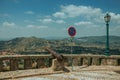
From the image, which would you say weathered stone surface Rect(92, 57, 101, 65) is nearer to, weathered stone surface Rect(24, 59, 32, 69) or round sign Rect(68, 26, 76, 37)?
round sign Rect(68, 26, 76, 37)

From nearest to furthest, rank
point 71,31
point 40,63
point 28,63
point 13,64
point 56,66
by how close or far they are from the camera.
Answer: point 71,31
point 56,66
point 13,64
point 28,63
point 40,63

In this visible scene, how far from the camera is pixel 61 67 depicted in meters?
14.1

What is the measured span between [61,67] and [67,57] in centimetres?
241

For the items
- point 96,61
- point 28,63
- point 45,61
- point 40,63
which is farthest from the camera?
point 96,61

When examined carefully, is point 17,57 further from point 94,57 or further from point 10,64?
point 94,57

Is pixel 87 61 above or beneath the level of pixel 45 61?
beneath

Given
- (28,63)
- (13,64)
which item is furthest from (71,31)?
(13,64)

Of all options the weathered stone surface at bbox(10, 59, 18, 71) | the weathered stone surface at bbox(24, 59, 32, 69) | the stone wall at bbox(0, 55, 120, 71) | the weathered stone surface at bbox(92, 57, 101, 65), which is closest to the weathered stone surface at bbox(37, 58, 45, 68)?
the stone wall at bbox(0, 55, 120, 71)

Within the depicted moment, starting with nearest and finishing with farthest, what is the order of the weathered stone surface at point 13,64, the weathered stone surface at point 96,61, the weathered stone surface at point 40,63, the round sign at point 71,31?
the round sign at point 71,31, the weathered stone surface at point 13,64, the weathered stone surface at point 40,63, the weathered stone surface at point 96,61

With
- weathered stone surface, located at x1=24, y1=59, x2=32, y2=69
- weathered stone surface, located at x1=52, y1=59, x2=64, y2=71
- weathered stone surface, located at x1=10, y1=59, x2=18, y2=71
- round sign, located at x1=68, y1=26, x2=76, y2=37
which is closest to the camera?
round sign, located at x1=68, y1=26, x2=76, y2=37

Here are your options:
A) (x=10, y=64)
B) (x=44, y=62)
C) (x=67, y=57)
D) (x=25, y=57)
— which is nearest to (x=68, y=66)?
(x=67, y=57)

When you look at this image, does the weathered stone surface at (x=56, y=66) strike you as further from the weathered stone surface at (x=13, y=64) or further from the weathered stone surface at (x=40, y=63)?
the weathered stone surface at (x=13, y=64)

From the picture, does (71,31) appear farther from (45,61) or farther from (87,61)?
(87,61)

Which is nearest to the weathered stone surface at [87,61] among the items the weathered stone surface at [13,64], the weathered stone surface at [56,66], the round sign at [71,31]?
the weathered stone surface at [56,66]
